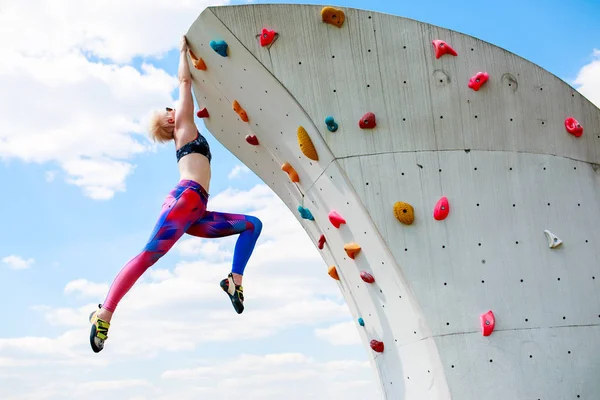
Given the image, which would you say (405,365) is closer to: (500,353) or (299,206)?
(500,353)

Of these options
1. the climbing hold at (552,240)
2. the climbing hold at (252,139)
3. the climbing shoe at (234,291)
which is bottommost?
the climbing shoe at (234,291)

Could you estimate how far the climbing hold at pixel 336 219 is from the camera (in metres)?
6.71

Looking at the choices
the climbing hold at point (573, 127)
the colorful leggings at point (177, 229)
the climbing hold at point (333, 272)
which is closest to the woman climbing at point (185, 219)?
the colorful leggings at point (177, 229)

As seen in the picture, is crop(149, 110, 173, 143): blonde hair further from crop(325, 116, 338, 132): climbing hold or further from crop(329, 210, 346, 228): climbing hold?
crop(329, 210, 346, 228): climbing hold

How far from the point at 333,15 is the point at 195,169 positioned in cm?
184

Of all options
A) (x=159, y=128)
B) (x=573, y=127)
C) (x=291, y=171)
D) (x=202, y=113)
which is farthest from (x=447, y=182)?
(x=202, y=113)

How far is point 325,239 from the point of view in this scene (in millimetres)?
7625

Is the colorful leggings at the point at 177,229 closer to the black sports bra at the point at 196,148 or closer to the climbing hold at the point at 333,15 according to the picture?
the black sports bra at the point at 196,148

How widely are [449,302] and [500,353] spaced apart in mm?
607

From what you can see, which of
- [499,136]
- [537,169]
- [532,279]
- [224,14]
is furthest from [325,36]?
[532,279]

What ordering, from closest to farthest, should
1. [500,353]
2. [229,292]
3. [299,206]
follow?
[500,353], [229,292], [299,206]

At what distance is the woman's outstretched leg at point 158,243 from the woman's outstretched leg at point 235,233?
246 mm

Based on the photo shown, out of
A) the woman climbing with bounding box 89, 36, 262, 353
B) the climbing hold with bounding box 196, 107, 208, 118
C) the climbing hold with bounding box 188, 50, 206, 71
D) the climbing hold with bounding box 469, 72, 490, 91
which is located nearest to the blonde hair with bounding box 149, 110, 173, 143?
the woman climbing with bounding box 89, 36, 262, 353

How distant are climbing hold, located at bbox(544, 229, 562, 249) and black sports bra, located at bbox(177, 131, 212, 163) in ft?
10.4
